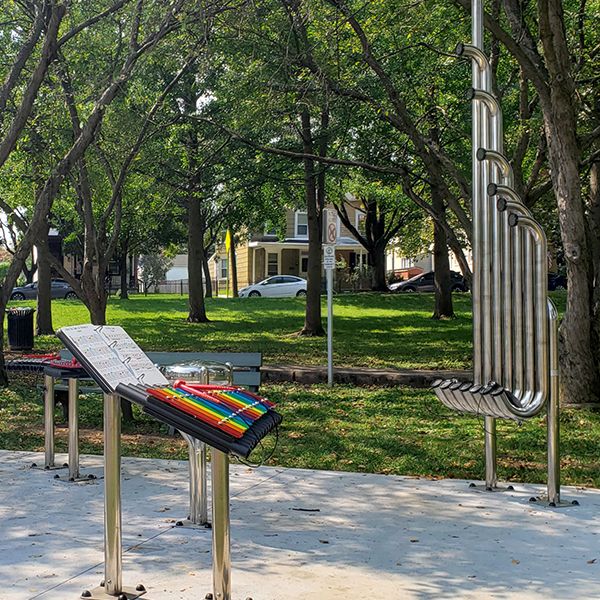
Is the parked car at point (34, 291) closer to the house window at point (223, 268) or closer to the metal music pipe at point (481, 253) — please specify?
the house window at point (223, 268)

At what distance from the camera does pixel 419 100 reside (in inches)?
740

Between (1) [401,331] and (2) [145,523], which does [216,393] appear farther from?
(1) [401,331]

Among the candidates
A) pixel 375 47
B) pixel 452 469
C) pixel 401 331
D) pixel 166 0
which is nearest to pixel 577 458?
pixel 452 469

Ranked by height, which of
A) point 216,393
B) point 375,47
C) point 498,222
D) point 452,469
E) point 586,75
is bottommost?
point 452,469

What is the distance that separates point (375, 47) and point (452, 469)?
11.4m

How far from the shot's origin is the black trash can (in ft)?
64.0

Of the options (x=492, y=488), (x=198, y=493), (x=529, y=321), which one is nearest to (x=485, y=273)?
(x=529, y=321)

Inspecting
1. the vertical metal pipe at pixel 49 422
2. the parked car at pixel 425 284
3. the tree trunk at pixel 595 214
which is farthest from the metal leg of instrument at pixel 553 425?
the parked car at pixel 425 284

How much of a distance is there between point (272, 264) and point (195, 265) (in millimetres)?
33222

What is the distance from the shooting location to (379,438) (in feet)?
32.7

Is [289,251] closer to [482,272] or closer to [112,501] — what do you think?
[482,272]

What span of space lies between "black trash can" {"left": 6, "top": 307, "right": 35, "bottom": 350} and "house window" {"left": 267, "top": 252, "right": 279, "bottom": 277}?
40069mm

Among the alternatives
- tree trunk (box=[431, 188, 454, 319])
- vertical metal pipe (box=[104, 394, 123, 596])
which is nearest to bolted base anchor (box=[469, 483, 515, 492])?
vertical metal pipe (box=[104, 394, 123, 596])

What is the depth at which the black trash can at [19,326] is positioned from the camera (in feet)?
64.0
